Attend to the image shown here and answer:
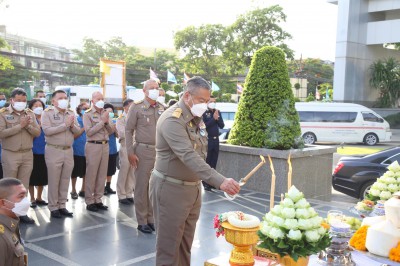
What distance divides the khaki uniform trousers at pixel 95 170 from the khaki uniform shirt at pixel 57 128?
564 mm

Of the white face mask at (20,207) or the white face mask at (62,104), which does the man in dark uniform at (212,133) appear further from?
the white face mask at (20,207)

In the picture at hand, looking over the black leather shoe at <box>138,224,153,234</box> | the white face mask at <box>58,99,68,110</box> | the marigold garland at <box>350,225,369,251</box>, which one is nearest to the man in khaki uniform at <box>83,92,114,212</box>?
the white face mask at <box>58,99,68,110</box>

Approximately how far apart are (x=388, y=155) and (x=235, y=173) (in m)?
3.09

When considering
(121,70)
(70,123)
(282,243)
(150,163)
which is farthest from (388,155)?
(121,70)

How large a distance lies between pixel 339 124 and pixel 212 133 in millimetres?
14874

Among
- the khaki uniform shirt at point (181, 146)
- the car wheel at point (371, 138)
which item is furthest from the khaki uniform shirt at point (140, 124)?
the car wheel at point (371, 138)

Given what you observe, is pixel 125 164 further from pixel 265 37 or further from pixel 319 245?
pixel 265 37

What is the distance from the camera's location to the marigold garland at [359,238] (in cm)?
328

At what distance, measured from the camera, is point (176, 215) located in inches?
150

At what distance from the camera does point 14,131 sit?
6.05m

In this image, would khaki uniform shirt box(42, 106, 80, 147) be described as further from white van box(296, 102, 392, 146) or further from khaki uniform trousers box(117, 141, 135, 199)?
white van box(296, 102, 392, 146)

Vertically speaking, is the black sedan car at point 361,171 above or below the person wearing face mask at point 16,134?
below

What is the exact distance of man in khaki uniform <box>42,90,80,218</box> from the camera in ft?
21.0

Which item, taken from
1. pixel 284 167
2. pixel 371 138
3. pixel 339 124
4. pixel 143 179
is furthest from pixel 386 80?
pixel 143 179
